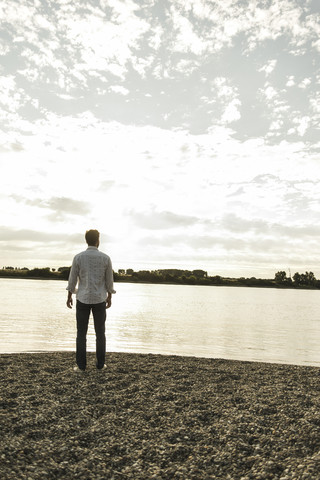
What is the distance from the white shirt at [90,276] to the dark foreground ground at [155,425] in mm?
1623

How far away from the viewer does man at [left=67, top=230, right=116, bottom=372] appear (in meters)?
7.84

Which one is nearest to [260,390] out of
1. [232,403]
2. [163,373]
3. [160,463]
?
[232,403]

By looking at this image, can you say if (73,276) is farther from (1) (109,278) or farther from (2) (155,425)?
(2) (155,425)

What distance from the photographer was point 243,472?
390cm

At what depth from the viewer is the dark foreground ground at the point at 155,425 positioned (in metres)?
3.94

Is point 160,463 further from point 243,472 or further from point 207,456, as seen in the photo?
point 243,472

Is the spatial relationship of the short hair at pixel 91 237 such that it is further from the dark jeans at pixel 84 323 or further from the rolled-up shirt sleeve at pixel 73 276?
the dark jeans at pixel 84 323

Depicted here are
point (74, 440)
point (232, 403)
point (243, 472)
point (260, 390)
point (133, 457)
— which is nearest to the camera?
point (243, 472)

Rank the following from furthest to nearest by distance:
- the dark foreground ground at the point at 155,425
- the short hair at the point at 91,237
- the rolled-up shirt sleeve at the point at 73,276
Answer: the short hair at the point at 91,237
the rolled-up shirt sleeve at the point at 73,276
the dark foreground ground at the point at 155,425

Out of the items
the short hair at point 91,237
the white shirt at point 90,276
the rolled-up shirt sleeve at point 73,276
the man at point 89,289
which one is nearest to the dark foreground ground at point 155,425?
the man at point 89,289

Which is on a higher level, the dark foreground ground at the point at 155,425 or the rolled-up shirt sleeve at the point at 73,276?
the rolled-up shirt sleeve at the point at 73,276

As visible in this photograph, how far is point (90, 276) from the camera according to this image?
7.88 m

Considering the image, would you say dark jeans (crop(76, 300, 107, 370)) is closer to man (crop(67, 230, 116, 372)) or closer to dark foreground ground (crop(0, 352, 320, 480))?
man (crop(67, 230, 116, 372))

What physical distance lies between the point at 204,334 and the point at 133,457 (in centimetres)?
1489
